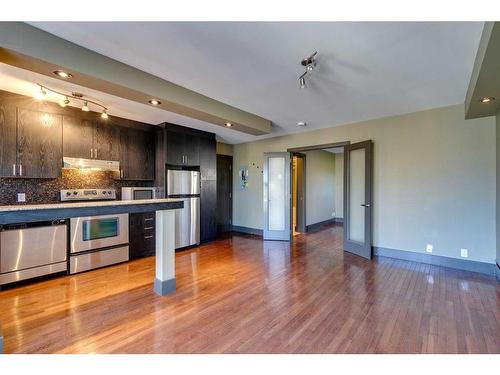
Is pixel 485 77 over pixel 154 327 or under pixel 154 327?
over

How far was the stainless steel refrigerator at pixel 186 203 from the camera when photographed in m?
4.71

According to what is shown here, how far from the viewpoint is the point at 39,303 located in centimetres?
264

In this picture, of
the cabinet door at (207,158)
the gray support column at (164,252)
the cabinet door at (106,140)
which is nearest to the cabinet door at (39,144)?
the cabinet door at (106,140)

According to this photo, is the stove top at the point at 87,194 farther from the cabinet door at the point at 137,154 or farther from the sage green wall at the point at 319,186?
the sage green wall at the point at 319,186

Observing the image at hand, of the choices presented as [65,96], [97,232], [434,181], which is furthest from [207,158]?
[434,181]

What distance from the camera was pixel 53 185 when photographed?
3697 mm

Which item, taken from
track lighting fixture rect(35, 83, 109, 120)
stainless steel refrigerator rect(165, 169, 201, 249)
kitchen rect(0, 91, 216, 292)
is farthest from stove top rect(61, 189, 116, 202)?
track lighting fixture rect(35, 83, 109, 120)

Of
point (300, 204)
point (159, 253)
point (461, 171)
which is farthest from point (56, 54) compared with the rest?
point (300, 204)

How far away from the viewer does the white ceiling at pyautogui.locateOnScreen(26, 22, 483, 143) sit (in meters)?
1.92

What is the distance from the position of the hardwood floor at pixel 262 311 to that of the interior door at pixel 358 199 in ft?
2.14

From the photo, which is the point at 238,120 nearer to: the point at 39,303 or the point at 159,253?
the point at 159,253

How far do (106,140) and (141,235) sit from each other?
1782mm

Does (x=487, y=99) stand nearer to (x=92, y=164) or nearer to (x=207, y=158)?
(x=207, y=158)
